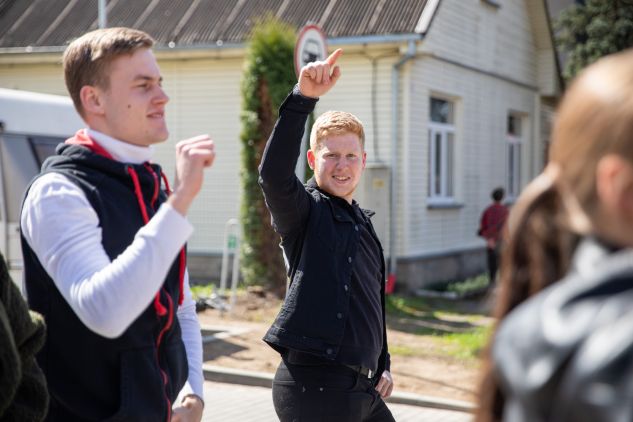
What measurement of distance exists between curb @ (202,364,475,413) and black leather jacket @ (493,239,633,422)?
23.0 feet

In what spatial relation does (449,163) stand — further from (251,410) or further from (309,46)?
(251,410)

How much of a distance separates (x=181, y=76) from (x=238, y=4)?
66.4 inches

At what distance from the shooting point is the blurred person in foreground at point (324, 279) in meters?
3.52

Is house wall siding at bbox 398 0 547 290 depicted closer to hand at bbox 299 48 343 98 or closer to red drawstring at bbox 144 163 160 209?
hand at bbox 299 48 343 98

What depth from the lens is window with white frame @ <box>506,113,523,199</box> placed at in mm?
20938

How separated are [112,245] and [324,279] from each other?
1395 millimetres

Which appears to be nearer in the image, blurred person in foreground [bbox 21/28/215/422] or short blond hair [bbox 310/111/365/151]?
blurred person in foreground [bbox 21/28/215/422]

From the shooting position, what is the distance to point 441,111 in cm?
1752

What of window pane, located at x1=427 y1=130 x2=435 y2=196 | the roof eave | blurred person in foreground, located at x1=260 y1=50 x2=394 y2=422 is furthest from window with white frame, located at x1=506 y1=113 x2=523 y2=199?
blurred person in foreground, located at x1=260 y1=50 x2=394 y2=422

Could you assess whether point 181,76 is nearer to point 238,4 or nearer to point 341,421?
point 238,4

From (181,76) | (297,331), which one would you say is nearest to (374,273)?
(297,331)

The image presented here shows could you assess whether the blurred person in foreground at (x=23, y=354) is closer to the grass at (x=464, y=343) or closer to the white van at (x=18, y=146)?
the white van at (x=18, y=146)

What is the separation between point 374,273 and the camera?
158 inches

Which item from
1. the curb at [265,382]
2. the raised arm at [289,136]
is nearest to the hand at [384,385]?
the raised arm at [289,136]
